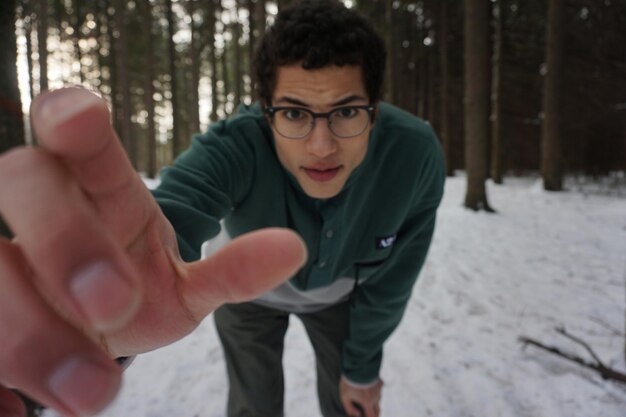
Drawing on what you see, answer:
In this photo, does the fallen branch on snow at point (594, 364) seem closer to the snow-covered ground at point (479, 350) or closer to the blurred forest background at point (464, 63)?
the snow-covered ground at point (479, 350)

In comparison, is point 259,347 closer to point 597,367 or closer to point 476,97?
point 597,367

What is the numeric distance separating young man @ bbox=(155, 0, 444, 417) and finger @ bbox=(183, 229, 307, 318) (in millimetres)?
487

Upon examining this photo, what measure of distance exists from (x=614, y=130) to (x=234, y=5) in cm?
1710

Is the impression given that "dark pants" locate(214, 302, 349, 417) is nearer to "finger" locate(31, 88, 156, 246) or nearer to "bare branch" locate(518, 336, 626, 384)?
"finger" locate(31, 88, 156, 246)

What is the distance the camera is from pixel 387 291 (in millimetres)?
1912

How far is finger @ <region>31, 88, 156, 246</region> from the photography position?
0.46m

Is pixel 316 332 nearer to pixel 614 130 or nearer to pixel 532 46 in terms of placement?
pixel 532 46

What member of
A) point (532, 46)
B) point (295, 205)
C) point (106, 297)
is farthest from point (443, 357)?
point (532, 46)

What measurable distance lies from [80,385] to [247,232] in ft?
3.92

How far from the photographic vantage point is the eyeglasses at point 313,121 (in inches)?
58.1

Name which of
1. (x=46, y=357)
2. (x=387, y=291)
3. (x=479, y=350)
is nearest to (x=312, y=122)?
(x=387, y=291)

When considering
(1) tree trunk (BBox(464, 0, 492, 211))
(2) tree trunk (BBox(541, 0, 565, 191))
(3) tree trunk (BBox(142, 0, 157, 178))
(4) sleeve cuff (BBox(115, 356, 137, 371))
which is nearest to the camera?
(4) sleeve cuff (BBox(115, 356, 137, 371))

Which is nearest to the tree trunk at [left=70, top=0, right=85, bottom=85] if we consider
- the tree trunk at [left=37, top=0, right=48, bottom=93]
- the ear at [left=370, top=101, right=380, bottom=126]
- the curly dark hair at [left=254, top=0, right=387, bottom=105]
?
the tree trunk at [left=37, top=0, right=48, bottom=93]

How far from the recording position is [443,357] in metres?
2.94
